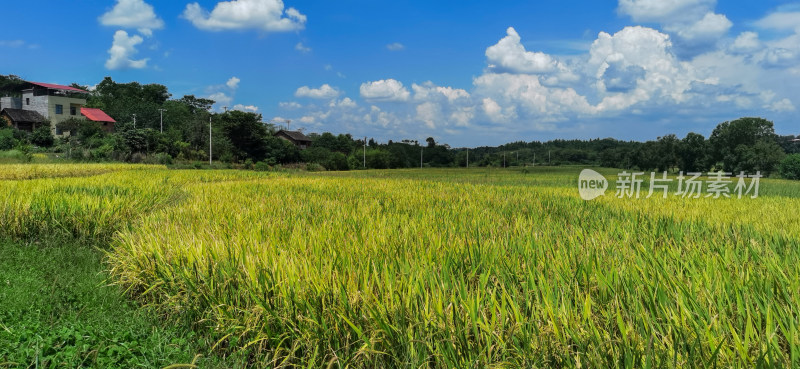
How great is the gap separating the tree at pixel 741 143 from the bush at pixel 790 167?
4.14 m

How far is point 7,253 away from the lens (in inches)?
206

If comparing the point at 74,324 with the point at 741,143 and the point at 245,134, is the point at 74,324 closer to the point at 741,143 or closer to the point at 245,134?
the point at 245,134

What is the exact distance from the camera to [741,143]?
58750 millimetres

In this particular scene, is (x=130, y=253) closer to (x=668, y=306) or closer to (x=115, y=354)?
(x=115, y=354)

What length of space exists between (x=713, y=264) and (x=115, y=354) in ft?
12.6

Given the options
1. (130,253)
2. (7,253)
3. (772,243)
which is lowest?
(7,253)

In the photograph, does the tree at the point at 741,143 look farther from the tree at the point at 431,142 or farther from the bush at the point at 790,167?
the tree at the point at 431,142

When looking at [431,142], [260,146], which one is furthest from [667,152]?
[260,146]

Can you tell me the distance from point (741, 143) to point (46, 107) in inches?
3492

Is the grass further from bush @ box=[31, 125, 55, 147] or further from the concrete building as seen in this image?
the concrete building

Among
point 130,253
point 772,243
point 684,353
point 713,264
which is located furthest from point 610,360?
point 130,253

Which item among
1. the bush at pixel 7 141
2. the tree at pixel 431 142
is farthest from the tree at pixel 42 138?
the tree at pixel 431 142

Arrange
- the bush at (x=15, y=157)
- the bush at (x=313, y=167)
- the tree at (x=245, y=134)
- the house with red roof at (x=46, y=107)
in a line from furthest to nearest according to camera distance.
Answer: the bush at (x=313, y=167)
the tree at (x=245, y=134)
the house with red roof at (x=46, y=107)
the bush at (x=15, y=157)

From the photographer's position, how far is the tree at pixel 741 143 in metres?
53.2
